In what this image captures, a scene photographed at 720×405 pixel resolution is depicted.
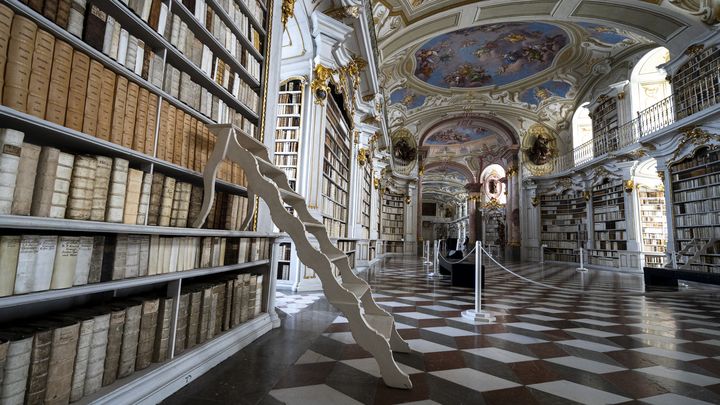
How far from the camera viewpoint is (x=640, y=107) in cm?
1005

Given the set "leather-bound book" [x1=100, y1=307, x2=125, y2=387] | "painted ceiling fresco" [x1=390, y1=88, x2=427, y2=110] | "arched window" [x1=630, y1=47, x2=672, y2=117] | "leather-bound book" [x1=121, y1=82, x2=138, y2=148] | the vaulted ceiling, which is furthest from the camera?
"painted ceiling fresco" [x1=390, y1=88, x2=427, y2=110]

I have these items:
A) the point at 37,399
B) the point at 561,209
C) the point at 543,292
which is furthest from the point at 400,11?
the point at 561,209

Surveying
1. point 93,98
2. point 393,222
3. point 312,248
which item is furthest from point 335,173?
point 393,222

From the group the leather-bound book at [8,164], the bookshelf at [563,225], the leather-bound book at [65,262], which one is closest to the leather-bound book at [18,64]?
the leather-bound book at [8,164]

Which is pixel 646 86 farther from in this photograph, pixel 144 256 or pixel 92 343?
pixel 92 343

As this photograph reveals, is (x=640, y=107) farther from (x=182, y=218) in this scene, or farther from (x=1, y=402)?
(x=1, y=402)

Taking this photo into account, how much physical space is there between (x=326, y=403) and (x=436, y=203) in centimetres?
3615

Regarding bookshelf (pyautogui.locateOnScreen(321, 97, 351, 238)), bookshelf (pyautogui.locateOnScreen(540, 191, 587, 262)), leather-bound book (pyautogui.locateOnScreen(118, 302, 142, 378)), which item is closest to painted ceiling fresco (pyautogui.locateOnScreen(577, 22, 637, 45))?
bookshelf (pyautogui.locateOnScreen(540, 191, 587, 262))

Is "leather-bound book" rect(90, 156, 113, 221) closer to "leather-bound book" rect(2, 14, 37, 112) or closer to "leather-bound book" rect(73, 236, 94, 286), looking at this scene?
"leather-bound book" rect(73, 236, 94, 286)

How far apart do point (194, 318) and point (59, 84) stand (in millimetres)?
1176

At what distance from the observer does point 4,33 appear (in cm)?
97

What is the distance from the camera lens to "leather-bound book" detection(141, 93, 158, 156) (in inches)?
57.9

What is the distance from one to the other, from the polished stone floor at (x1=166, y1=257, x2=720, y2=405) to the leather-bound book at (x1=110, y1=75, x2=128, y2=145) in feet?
3.65

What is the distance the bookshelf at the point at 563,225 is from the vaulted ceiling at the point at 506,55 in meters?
2.73
